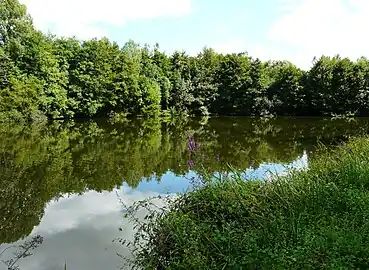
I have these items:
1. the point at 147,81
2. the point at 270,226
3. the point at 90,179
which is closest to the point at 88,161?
the point at 90,179

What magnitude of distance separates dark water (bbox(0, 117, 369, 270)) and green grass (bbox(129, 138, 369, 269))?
2.33 feet

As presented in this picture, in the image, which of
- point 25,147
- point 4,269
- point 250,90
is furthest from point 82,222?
point 250,90

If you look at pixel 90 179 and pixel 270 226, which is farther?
pixel 90 179

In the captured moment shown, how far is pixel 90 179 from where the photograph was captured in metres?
10.1

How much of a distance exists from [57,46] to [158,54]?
10909 millimetres

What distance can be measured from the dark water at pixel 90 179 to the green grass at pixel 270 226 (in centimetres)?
71

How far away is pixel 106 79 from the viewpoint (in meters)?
34.3

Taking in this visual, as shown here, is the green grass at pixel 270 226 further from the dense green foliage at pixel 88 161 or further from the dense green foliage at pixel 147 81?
the dense green foliage at pixel 147 81

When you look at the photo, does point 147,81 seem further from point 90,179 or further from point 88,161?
point 90,179

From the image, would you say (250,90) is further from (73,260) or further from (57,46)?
(73,260)

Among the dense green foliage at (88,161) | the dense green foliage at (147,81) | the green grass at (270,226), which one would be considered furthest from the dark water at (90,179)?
the dense green foliage at (147,81)

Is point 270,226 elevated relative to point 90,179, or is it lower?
lower

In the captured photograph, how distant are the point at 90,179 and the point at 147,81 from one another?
88.2ft

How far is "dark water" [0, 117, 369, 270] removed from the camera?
5836 millimetres
